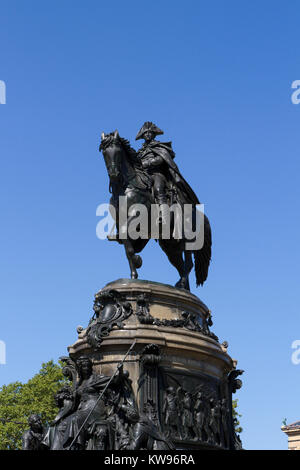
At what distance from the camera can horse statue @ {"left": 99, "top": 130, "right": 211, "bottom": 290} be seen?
54.6ft

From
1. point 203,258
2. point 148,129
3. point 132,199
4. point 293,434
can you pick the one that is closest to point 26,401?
point 203,258

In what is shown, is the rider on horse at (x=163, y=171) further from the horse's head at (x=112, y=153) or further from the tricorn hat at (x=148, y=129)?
the horse's head at (x=112, y=153)

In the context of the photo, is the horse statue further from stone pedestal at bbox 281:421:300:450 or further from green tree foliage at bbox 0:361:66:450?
stone pedestal at bbox 281:421:300:450

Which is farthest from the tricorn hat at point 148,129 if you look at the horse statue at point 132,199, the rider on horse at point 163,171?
the horse statue at point 132,199

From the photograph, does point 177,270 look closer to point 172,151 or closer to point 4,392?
point 172,151

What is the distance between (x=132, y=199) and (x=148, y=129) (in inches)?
129

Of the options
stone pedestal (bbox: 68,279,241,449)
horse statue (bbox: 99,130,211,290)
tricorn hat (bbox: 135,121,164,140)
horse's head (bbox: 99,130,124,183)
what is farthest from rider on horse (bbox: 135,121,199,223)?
stone pedestal (bbox: 68,279,241,449)

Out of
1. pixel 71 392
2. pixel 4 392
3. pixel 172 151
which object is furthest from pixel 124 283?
pixel 4 392

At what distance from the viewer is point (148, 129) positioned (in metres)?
19.5

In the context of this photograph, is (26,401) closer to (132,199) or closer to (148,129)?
(148,129)

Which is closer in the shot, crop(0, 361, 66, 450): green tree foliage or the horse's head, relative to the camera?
the horse's head

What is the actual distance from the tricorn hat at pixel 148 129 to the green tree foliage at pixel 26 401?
21.1 m
